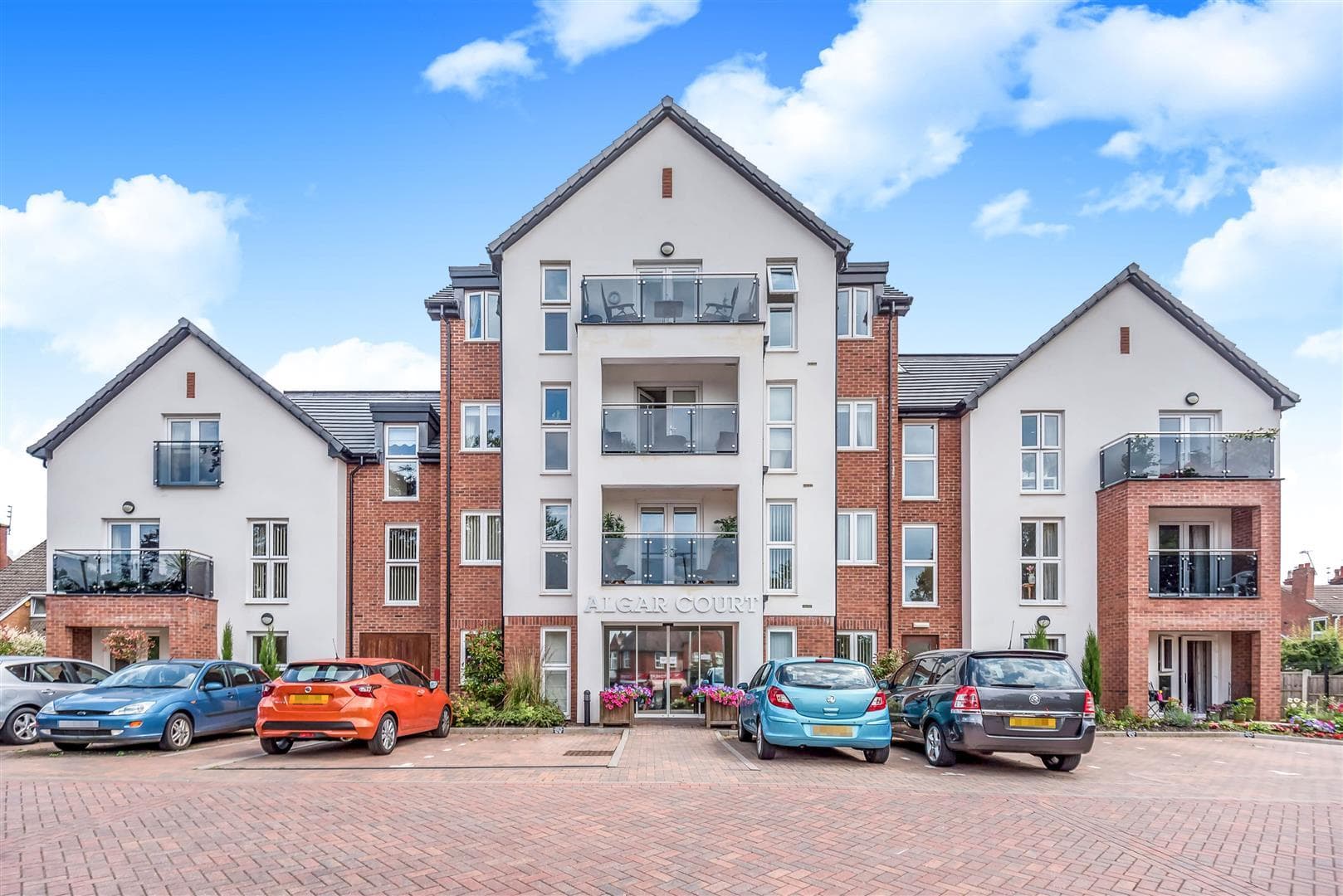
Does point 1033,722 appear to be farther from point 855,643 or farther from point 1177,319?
point 1177,319

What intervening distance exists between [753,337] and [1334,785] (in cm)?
1117

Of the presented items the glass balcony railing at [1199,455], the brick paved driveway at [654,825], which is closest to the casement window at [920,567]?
the glass balcony railing at [1199,455]

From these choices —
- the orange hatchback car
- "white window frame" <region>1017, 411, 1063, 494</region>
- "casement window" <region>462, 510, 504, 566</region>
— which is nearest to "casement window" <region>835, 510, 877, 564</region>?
"white window frame" <region>1017, 411, 1063, 494</region>

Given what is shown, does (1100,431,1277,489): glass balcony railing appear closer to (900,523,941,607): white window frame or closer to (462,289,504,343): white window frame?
(900,523,941,607): white window frame

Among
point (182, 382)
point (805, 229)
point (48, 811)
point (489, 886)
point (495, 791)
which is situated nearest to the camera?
point (489, 886)

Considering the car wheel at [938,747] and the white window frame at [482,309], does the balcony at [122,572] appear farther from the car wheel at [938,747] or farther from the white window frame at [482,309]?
the car wheel at [938,747]

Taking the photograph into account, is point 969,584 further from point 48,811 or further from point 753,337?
point 48,811

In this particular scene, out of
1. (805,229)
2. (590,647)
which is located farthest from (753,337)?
(590,647)

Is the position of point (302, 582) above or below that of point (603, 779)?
above

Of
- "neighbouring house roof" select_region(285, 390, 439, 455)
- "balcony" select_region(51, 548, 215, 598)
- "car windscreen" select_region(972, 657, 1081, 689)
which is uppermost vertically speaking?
"neighbouring house roof" select_region(285, 390, 439, 455)

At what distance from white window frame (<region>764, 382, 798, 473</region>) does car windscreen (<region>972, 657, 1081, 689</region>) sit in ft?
25.0

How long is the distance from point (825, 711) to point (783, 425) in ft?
26.8

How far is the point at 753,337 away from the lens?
58.5 ft

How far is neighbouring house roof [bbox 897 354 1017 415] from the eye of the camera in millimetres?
19984
